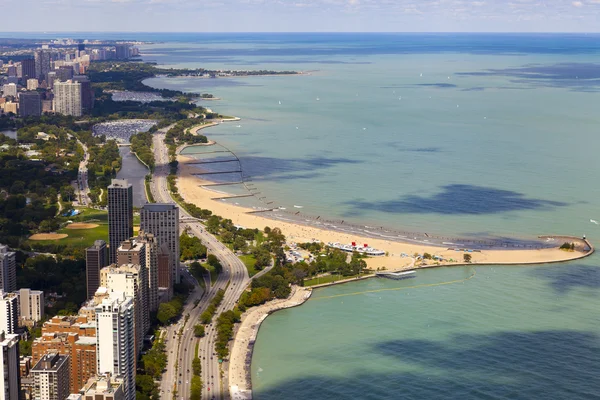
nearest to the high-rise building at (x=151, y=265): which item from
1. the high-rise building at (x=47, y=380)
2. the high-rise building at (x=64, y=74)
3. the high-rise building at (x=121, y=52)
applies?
the high-rise building at (x=47, y=380)

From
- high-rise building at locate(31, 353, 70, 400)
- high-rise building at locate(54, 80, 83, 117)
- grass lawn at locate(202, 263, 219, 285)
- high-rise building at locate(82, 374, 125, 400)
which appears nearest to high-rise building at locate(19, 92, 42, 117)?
high-rise building at locate(54, 80, 83, 117)

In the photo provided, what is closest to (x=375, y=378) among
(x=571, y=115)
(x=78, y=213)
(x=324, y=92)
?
(x=78, y=213)

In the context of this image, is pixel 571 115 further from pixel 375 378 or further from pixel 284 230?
pixel 375 378

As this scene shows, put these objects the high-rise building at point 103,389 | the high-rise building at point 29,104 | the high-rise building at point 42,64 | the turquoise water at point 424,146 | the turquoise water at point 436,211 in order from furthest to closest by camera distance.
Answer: the high-rise building at point 42,64 → the high-rise building at point 29,104 → the turquoise water at point 424,146 → the turquoise water at point 436,211 → the high-rise building at point 103,389

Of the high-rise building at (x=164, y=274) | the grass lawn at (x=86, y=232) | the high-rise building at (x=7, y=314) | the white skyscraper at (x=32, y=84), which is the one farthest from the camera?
the white skyscraper at (x=32, y=84)

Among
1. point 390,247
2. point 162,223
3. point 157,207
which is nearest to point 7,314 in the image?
point 162,223

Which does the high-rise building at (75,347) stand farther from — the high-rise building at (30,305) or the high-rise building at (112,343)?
the high-rise building at (30,305)

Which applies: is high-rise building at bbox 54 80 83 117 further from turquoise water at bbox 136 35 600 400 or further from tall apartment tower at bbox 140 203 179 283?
tall apartment tower at bbox 140 203 179 283
